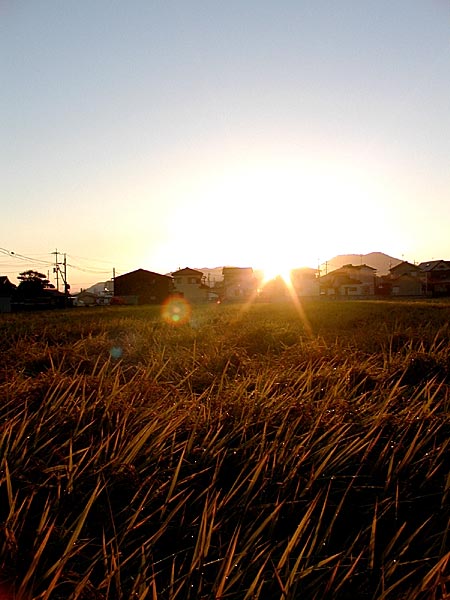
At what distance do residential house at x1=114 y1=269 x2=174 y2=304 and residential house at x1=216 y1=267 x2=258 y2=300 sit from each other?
63.9 ft

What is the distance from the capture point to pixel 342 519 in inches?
130

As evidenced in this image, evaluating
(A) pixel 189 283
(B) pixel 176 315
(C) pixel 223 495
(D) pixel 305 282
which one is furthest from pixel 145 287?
(C) pixel 223 495

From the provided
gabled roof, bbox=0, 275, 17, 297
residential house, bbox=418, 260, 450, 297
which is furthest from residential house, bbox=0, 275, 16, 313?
residential house, bbox=418, 260, 450, 297

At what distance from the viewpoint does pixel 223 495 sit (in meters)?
3.41

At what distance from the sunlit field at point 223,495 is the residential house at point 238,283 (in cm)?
7379

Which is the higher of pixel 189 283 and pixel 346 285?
pixel 189 283

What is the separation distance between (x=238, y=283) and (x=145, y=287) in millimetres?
24129

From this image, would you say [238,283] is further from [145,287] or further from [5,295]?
[5,295]

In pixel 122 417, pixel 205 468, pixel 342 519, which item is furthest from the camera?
pixel 122 417

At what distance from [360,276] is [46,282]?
59773 millimetres

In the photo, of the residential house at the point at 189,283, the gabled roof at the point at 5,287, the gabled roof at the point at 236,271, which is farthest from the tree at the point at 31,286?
the gabled roof at the point at 236,271

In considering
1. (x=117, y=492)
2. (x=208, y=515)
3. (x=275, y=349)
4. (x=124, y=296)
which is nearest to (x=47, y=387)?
(x=117, y=492)

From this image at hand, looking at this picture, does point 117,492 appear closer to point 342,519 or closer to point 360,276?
point 342,519

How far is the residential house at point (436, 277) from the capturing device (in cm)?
7756
